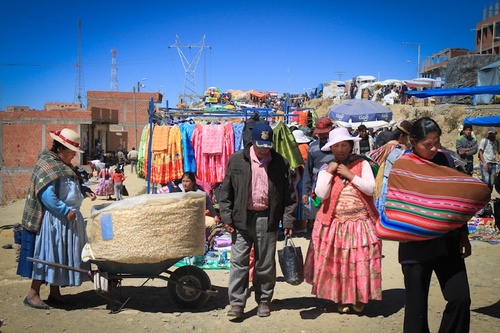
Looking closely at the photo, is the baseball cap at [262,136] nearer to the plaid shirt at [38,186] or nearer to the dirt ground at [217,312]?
the dirt ground at [217,312]

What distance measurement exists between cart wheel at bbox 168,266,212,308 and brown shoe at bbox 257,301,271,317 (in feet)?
1.92

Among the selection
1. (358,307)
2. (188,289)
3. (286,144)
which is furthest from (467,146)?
(188,289)

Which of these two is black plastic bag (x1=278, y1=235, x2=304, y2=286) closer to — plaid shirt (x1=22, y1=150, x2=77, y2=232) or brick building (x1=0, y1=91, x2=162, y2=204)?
plaid shirt (x1=22, y1=150, x2=77, y2=232)

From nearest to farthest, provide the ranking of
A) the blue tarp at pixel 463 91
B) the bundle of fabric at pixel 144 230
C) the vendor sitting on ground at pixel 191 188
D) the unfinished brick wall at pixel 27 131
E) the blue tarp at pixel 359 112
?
the bundle of fabric at pixel 144 230 → the vendor sitting on ground at pixel 191 188 → the blue tarp at pixel 463 91 → the blue tarp at pixel 359 112 → the unfinished brick wall at pixel 27 131

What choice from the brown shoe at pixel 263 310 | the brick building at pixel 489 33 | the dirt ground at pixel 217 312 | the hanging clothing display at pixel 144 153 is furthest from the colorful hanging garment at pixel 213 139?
the brick building at pixel 489 33

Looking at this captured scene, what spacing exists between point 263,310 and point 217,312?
0.52 meters

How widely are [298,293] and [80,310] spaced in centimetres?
245

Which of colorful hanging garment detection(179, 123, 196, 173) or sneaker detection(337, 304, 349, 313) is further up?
colorful hanging garment detection(179, 123, 196, 173)

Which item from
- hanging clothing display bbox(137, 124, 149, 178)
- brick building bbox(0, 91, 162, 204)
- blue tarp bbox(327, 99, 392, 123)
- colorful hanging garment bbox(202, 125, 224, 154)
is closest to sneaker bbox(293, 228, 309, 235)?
colorful hanging garment bbox(202, 125, 224, 154)

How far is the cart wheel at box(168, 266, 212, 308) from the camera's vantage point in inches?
195

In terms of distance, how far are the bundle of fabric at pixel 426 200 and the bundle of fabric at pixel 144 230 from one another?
197 cm

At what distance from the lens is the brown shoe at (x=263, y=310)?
15.6 ft

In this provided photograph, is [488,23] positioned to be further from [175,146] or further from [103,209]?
[103,209]

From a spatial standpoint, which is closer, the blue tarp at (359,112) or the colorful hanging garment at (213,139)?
the colorful hanging garment at (213,139)
